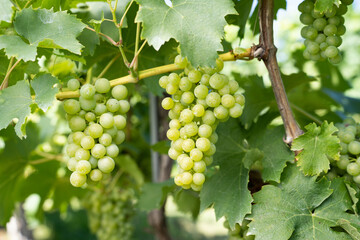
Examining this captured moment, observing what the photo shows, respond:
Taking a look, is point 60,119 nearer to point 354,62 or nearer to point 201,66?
point 201,66

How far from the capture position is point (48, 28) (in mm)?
782

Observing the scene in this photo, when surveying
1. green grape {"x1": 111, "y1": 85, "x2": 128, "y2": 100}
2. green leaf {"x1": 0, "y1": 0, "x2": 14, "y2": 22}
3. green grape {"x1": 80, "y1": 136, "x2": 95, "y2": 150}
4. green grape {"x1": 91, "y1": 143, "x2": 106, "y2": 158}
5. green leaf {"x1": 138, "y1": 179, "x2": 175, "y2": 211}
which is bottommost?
green leaf {"x1": 138, "y1": 179, "x2": 175, "y2": 211}

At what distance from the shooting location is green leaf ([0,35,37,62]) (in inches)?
28.6

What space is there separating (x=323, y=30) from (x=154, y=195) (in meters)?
0.79

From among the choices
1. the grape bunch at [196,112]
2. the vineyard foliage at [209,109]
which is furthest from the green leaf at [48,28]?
the grape bunch at [196,112]

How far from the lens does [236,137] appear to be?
1083mm

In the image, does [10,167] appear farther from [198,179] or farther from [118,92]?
[198,179]

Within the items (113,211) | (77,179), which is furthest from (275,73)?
(113,211)

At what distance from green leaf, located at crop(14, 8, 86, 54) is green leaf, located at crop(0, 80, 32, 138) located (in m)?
0.10

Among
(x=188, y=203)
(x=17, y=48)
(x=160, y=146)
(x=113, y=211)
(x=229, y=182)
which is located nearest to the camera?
(x=17, y=48)

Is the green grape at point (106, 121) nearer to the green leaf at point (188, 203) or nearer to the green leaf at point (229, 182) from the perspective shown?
the green leaf at point (229, 182)

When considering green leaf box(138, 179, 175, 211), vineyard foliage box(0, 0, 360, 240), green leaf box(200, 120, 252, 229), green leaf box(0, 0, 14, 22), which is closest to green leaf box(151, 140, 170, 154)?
vineyard foliage box(0, 0, 360, 240)

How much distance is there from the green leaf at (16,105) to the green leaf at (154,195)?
0.64 metres

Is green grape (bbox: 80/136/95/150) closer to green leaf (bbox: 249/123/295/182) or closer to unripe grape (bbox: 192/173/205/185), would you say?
unripe grape (bbox: 192/173/205/185)
